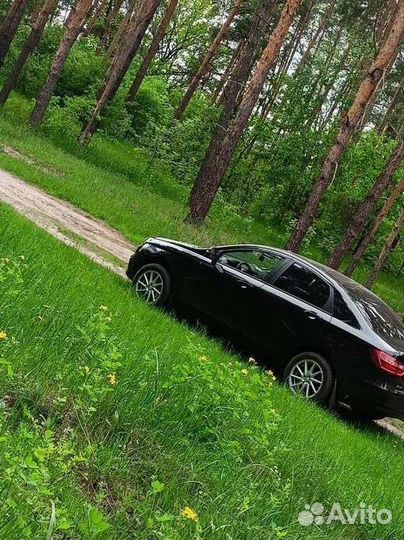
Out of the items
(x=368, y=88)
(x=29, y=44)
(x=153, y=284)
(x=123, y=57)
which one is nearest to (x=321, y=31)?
(x=123, y=57)

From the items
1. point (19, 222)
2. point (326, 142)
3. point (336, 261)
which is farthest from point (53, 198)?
point (326, 142)

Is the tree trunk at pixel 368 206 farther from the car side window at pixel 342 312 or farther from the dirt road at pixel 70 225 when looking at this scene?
the car side window at pixel 342 312

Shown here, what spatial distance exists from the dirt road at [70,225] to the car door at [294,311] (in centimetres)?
244

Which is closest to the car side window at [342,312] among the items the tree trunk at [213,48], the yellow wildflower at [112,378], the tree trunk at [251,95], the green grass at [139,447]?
the green grass at [139,447]

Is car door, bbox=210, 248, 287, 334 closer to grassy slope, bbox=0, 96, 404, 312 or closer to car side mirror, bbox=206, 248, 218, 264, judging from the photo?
car side mirror, bbox=206, 248, 218, 264

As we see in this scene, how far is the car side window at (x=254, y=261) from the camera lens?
903 cm

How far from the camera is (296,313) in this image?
850 centimetres

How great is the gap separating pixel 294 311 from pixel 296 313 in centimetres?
4

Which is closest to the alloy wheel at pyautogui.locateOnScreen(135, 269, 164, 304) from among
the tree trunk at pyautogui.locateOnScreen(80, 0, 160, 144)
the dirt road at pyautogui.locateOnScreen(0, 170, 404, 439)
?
the dirt road at pyautogui.locateOnScreen(0, 170, 404, 439)

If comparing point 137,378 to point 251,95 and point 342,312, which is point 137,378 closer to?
point 342,312

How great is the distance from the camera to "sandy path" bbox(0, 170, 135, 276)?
11.8m

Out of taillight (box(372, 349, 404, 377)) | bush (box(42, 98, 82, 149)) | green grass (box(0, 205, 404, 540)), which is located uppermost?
bush (box(42, 98, 82, 149))

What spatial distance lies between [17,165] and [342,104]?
67.6ft

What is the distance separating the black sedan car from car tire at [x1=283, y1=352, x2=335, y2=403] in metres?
0.01
